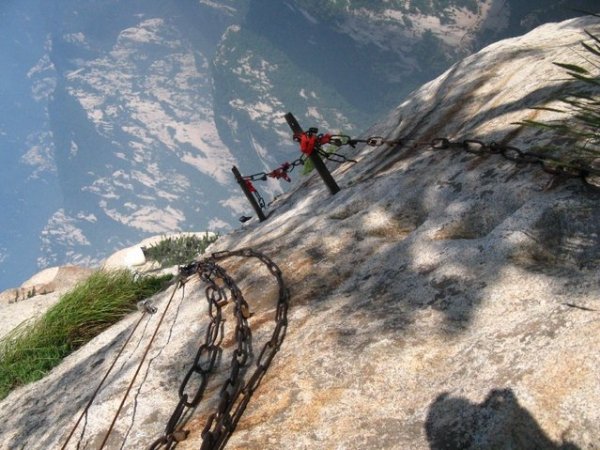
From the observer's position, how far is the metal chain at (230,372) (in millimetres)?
2859

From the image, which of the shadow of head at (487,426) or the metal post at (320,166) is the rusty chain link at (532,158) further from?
the metal post at (320,166)

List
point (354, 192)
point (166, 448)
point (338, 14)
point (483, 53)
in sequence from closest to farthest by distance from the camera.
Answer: point (166, 448) → point (354, 192) → point (483, 53) → point (338, 14)

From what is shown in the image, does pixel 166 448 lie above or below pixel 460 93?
below

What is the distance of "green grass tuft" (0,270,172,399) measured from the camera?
6059 mm

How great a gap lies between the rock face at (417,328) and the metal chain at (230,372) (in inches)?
3.2

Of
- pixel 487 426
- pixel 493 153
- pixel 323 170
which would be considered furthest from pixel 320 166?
pixel 487 426

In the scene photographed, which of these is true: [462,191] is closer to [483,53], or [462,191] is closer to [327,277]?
[327,277]

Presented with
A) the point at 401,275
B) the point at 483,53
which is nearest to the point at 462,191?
the point at 401,275

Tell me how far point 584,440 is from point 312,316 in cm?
215

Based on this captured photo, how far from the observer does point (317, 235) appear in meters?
5.34

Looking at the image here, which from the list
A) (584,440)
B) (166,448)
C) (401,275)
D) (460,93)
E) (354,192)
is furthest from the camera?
(460,93)

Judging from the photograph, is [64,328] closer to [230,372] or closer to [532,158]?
[230,372]

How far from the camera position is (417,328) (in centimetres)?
311

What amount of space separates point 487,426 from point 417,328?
91 centimetres
